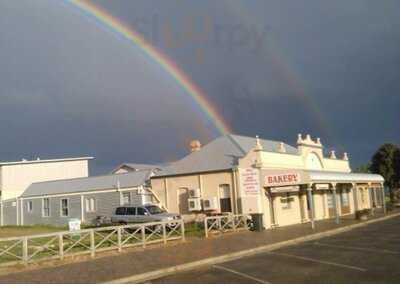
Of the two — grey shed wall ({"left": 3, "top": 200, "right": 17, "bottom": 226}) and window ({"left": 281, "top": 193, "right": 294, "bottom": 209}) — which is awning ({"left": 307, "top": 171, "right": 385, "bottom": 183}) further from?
grey shed wall ({"left": 3, "top": 200, "right": 17, "bottom": 226})

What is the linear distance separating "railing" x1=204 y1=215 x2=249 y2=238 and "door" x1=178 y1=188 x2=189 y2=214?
641 centimetres

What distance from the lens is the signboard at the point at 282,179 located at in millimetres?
31438

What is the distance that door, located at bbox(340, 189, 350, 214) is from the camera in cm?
4644

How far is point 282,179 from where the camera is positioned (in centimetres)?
3203

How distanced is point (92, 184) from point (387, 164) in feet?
133

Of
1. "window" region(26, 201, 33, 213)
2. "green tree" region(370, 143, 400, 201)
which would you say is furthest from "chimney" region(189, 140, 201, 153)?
"green tree" region(370, 143, 400, 201)

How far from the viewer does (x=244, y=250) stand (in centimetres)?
2028

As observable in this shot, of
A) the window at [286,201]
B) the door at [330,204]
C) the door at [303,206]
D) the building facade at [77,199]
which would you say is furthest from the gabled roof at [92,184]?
the door at [330,204]

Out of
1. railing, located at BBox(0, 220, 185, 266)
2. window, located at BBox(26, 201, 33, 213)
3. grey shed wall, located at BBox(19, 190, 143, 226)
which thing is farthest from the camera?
window, located at BBox(26, 201, 33, 213)

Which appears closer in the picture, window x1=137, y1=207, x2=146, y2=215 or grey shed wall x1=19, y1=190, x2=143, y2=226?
window x1=137, y1=207, x2=146, y2=215

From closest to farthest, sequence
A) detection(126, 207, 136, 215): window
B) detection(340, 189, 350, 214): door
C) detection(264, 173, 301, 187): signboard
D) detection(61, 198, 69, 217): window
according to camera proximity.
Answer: detection(264, 173, 301, 187): signboard → detection(126, 207, 136, 215): window → detection(61, 198, 69, 217): window → detection(340, 189, 350, 214): door

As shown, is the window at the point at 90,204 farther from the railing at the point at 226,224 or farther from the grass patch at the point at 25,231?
the railing at the point at 226,224

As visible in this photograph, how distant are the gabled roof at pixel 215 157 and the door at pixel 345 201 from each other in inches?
441

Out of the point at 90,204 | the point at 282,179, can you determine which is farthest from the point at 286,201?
the point at 90,204
